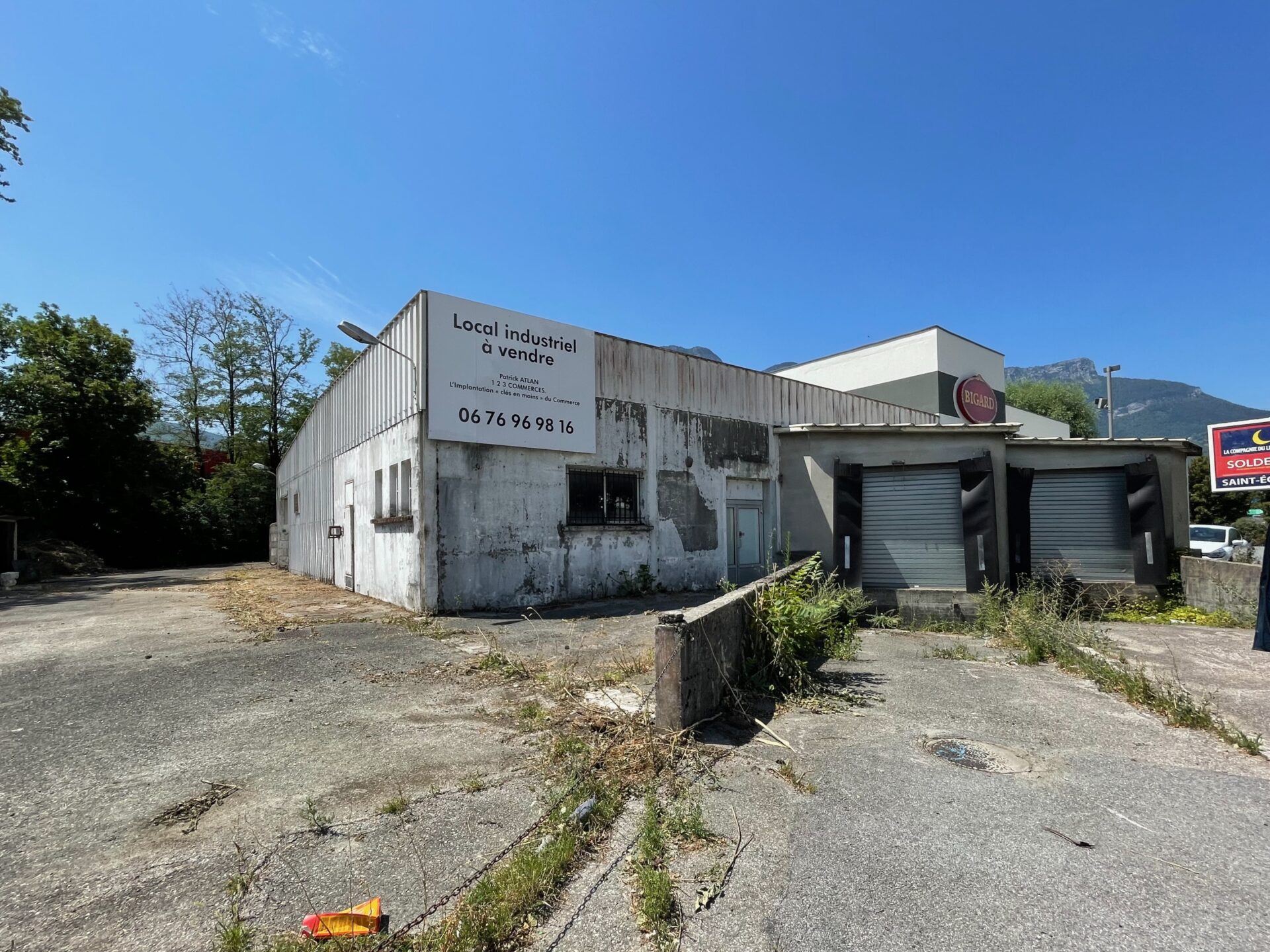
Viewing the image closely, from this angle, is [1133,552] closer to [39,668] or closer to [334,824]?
[334,824]

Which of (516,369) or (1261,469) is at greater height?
(516,369)

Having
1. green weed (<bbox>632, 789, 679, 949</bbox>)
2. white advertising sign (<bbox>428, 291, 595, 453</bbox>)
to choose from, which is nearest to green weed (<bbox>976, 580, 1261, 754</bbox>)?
green weed (<bbox>632, 789, 679, 949</bbox>)

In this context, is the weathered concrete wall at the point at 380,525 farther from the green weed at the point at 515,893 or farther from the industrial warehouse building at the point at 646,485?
the green weed at the point at 515,893

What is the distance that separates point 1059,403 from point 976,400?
35925 millimetres

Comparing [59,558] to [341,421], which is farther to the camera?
[59,558]

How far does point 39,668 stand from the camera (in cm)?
725

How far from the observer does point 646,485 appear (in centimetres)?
1372

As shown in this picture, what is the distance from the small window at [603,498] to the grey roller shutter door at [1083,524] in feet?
24.4

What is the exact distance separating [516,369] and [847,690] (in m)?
8.23

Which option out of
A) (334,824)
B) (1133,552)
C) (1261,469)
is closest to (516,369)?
(334,824)

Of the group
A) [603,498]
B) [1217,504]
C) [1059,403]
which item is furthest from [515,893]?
Answer: [1059,403]

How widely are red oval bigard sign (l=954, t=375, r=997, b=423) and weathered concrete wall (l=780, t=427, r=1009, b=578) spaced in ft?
68.4

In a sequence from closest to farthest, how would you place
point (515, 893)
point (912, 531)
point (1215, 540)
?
point (515, 893) → point (912, 531) → point (1215, 540)

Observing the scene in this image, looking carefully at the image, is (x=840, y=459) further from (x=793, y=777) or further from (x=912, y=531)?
(x=793, y=777)
